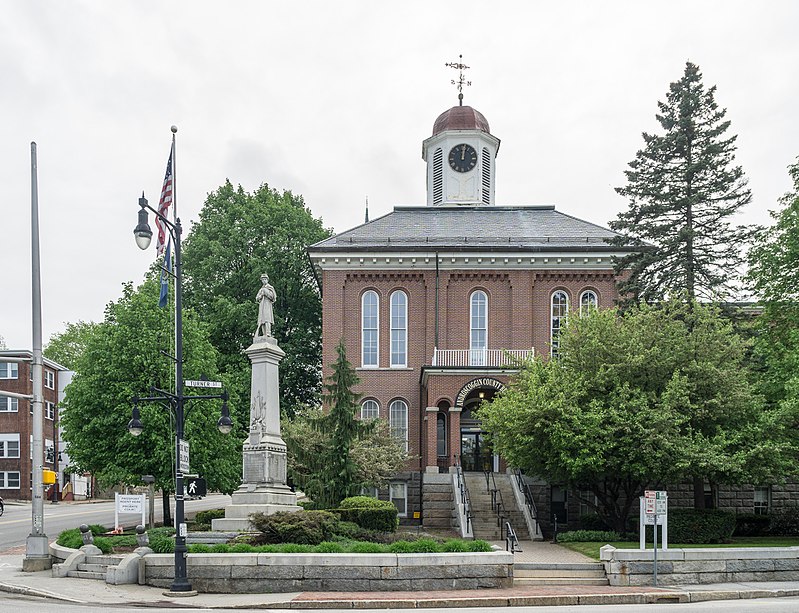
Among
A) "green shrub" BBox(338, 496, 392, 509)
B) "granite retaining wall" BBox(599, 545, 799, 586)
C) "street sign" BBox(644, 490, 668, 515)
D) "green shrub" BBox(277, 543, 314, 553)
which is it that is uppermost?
"street sign" BBox(644, 490, 668, 515)

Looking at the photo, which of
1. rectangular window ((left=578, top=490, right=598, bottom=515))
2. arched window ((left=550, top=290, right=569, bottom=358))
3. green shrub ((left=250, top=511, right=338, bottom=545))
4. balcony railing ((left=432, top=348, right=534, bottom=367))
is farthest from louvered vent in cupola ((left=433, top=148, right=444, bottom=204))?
green shrub ((left=250, top=511, right=338, bottom=545))

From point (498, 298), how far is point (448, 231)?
4.39 m

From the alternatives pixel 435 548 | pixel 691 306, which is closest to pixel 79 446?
pixel 435 548

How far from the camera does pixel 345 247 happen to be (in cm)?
4434

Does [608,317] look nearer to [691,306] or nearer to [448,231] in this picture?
[691,306]

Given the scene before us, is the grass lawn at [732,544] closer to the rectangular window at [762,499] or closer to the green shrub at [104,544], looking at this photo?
the rectangular window at [762,499]

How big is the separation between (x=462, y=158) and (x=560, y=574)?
32350 mm

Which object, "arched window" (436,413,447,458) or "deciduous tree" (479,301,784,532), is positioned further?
"arched window" (436,413,447,458)

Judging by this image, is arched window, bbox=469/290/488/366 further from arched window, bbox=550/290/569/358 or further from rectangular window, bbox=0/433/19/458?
rectangular window, bbox=0/433/19/458

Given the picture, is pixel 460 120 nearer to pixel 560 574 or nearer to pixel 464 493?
pixel 464 493

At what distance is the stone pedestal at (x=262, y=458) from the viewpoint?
26.6m

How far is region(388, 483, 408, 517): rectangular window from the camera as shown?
41.7m

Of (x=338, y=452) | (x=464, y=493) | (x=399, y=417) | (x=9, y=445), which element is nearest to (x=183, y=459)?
(x=338, y=452)

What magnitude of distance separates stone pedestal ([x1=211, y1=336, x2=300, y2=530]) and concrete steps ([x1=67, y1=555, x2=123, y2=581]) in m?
3.31
